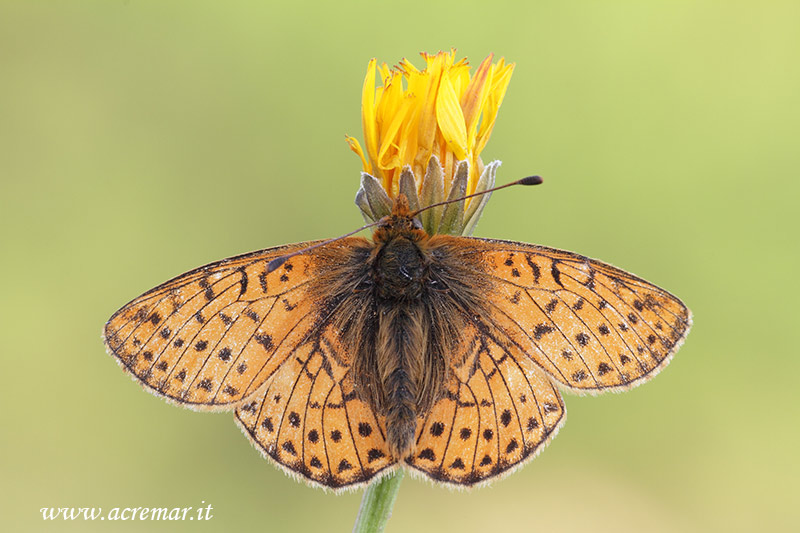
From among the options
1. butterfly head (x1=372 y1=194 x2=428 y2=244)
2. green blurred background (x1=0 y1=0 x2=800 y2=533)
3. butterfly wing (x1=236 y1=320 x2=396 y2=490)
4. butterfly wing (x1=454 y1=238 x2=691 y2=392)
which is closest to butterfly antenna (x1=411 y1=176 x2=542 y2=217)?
butterfly head (x1=372 y1=194 x2=428 y2=244)

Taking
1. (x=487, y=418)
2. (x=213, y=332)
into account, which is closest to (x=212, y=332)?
(x=213, y=332)

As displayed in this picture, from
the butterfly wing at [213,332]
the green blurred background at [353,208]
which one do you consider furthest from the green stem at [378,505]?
the green blurred background at [353,208]

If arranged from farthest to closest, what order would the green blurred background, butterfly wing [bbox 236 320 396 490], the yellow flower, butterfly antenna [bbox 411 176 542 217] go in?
the green blurred background → the yellow flower → butterfly wing [bbox 236 320 396 490] → butterfly antenna [bbox 411 176 542 217]

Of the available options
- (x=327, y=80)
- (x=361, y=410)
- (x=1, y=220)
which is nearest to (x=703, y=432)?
(x=327, y=80)

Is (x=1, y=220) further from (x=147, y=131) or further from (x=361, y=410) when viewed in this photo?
(x=361, y=410)

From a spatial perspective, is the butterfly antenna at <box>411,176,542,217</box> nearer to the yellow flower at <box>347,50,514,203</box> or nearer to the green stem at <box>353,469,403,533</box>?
the yellow flower at <box>347,50,514,203</box>

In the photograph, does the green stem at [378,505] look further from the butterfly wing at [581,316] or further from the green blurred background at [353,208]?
the green blurred background at [353,208]
